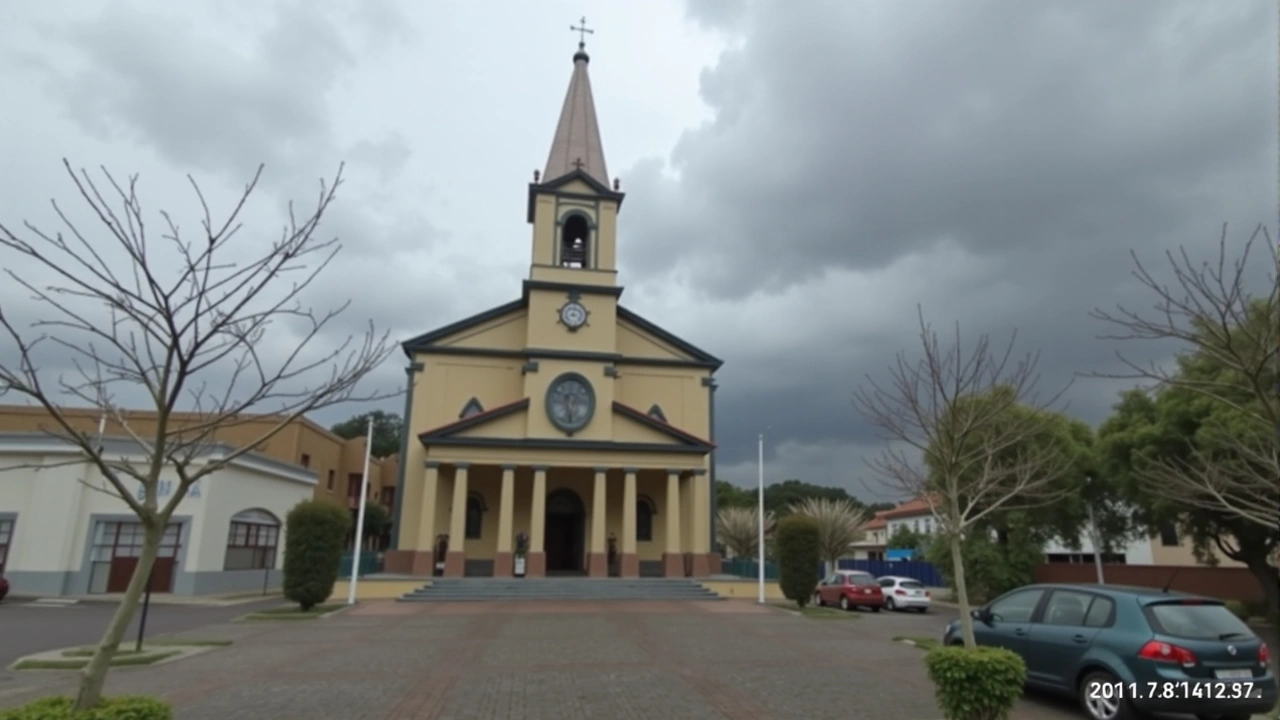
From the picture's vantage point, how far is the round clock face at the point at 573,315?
31984mm

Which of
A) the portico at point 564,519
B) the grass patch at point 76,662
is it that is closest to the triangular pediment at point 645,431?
the portico at point 564,519

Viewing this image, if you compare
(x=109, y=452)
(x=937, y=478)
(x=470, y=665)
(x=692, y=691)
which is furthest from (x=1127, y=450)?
(x=109, y=452)

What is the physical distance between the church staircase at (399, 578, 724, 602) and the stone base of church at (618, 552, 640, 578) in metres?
0.76

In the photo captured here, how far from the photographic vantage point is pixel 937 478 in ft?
40.2

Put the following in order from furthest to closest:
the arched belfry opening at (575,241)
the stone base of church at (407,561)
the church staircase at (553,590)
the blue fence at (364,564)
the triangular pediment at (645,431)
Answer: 1. the arched belfry opening at (575,241)
2. the triangular pediment at (645,431)
3. the stone base of church at (407,561)
4. the blue fence at (364,564)
5. the church staircase at (553,590)

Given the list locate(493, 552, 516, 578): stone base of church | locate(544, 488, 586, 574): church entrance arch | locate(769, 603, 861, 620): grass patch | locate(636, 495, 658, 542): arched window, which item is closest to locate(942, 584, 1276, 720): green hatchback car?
locate(769, 603, 861, 620): grass patch

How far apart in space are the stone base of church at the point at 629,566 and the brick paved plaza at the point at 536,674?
9.03 m

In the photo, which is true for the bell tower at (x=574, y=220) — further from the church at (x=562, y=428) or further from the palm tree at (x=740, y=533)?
the palm tree at (x=740, y=533)

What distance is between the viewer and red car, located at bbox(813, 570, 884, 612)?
2511 centimetres

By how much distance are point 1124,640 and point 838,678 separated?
13.4 feet

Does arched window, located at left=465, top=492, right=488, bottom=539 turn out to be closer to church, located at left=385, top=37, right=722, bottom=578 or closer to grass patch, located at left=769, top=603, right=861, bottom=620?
church, located at left=385, top=37, right=722, bottom=578

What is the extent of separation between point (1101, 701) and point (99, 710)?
362 inches

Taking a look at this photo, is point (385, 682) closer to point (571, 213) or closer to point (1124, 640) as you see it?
point (1124, 640)

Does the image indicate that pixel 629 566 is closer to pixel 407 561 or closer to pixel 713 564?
pixel 713 564
